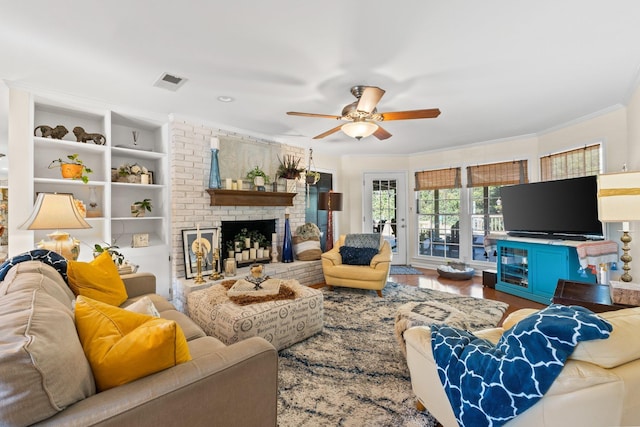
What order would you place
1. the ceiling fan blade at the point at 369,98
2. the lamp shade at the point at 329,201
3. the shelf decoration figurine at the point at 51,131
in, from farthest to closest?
1. the lamp shade at the point at 329,201
2. the shelf decoration figurine at the point at 51,131
3. the ceiling fan blade at the point at 369,98

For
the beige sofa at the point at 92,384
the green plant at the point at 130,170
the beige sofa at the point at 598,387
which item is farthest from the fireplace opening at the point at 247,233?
the beige sofa at the point at 598,387

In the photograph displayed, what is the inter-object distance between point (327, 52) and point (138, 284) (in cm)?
248

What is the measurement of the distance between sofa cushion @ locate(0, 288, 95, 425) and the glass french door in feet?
18.2

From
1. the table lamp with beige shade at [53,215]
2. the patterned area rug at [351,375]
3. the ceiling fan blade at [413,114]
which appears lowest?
the patterned area rug at [351,375]

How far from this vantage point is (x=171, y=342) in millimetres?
1058

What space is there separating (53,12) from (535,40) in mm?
3125

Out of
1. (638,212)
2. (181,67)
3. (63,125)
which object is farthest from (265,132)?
(638,212)

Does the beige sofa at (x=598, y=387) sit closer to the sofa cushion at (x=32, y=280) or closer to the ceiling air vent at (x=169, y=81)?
the sofa cushion at (x=32, y=280)

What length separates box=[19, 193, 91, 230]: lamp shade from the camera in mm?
2262

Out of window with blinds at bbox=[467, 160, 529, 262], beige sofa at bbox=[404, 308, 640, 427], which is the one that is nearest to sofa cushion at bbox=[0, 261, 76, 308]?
beige sofa at bbox=[404, 308, 640, 427]

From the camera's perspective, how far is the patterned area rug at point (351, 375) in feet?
5.61

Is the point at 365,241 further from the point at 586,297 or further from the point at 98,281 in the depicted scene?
the point at 98,281

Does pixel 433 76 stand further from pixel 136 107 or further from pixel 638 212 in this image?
pixel 136 107

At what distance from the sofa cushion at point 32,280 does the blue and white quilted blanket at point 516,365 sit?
1.79 meters
